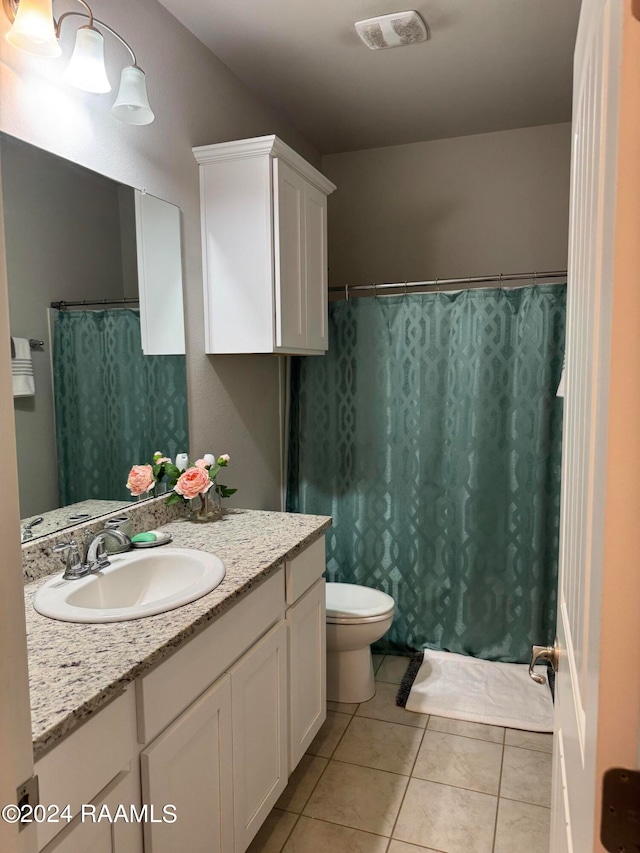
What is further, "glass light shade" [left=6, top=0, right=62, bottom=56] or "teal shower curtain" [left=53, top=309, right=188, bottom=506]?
"teal shower curtain" [left=53, top=309, right=188, bottom=506]

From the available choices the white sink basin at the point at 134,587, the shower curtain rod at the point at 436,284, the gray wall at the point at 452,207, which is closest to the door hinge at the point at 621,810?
the white sink basin at the point at 134,587

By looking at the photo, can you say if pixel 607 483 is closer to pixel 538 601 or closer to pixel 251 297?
pixel 251 297

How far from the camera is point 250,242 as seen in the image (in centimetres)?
222

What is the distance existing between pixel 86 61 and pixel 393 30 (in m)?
1.14

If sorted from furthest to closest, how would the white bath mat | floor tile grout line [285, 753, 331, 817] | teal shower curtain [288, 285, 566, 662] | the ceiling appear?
teal shower curtain [288, 285, 566, 662], the white bath mat, the ceiling, floor tile grout line [285, 753, 331, 817]

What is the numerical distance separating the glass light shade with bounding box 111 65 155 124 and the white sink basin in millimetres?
1257

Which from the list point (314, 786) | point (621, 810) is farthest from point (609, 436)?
point (314, 786)

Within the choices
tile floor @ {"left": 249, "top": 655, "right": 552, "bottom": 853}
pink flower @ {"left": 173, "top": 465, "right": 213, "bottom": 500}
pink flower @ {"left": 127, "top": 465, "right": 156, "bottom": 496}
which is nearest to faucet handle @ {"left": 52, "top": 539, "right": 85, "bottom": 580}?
pink flower @ {"left": 127, "top": 465, "right": 156, "bottom": 496}

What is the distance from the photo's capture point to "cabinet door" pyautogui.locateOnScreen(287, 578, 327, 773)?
1907 millimetres

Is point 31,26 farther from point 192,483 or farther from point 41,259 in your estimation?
point 192,483

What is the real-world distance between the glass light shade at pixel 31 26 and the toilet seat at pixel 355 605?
2.08m

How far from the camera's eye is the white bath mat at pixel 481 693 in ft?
8.01

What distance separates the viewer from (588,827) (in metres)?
0.59

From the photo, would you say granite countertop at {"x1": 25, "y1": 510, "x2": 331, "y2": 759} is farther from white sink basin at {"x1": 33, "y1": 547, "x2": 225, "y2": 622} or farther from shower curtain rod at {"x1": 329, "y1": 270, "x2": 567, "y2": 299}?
shower curtain rod at {"x1": 329, "y1": 270, "x2": 567, "y2": 299}
